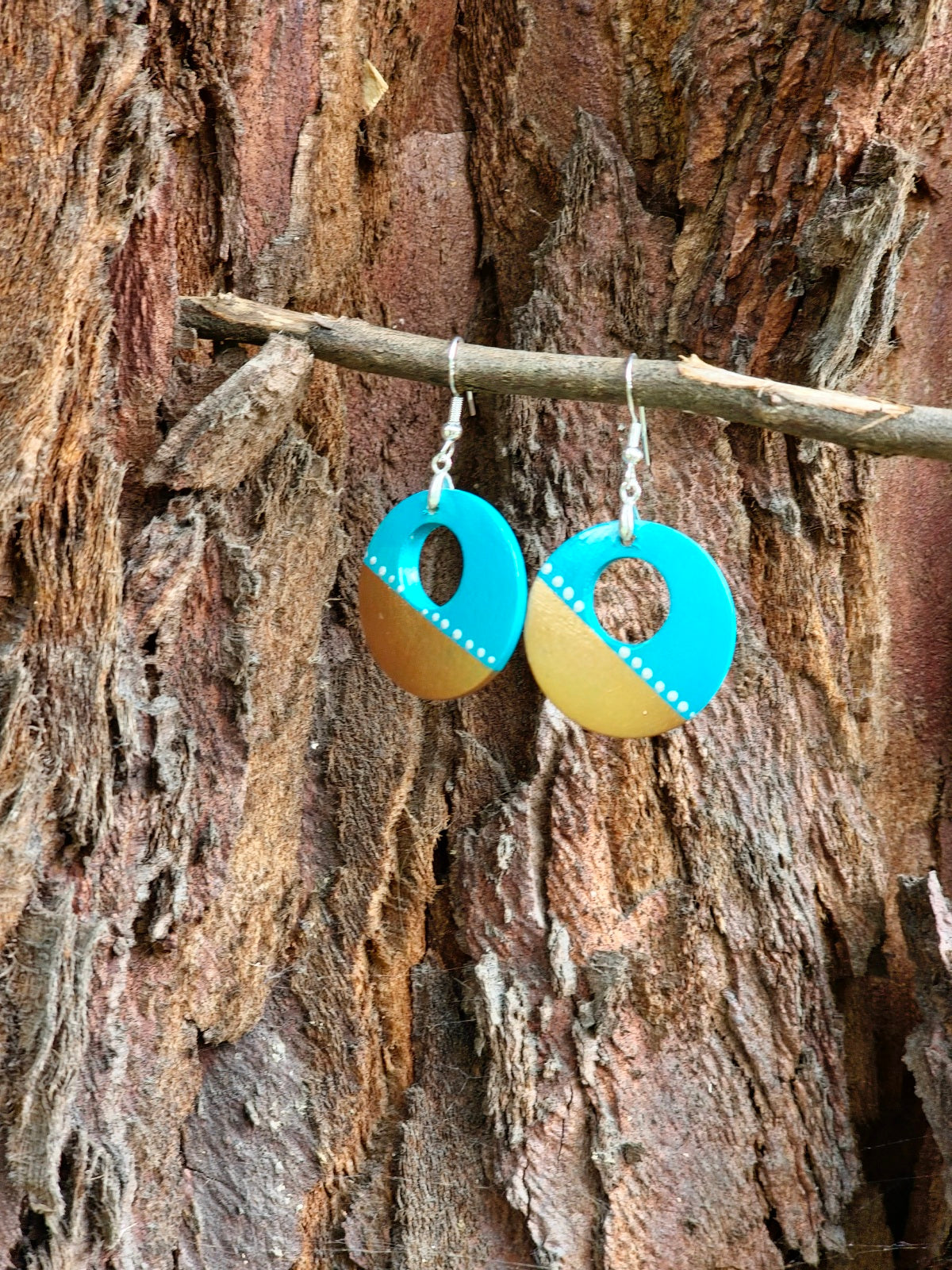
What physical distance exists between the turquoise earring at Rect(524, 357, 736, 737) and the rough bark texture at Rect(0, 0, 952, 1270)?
0.24 metres

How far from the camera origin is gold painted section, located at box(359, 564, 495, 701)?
1.37m

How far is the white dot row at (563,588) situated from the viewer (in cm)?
135

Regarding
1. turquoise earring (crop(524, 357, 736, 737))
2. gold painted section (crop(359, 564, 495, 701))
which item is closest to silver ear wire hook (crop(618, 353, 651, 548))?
turquoise earring (crop(524, 357, 736, 737))

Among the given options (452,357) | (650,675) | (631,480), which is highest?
(452,357)

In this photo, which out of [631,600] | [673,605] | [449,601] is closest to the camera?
[673,605]

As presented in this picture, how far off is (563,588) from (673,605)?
0.13 meters

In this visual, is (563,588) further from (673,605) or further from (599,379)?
(599,379)

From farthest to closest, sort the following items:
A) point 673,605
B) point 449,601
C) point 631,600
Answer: point 631,600
point 449,601
point 673,605

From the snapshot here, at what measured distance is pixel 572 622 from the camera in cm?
134

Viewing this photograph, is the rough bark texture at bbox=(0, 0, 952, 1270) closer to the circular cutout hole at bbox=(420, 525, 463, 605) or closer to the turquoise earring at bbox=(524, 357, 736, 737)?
the circular cutout hole at bbox=(420, 525, 463, 605)

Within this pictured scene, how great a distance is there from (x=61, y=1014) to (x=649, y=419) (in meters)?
1.05

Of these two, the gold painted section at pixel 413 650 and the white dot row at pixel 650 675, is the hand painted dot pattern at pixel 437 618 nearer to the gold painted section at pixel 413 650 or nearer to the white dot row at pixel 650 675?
the gold painted section at pixel 413 650

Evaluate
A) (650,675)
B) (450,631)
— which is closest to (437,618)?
(450,631)

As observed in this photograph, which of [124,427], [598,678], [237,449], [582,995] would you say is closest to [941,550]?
[598,678]
